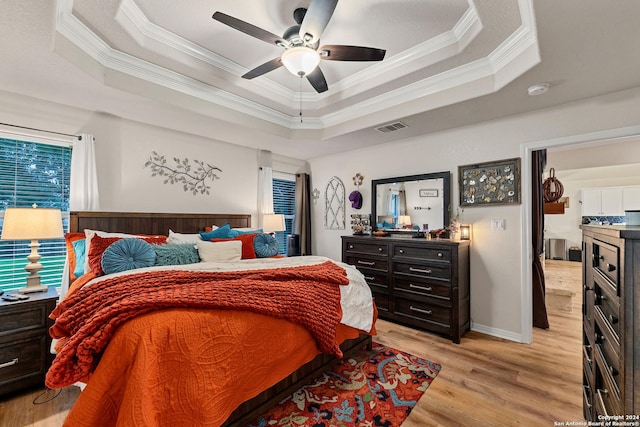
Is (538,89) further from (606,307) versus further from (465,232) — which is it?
(606,307)

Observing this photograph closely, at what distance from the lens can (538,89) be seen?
93.7 inches

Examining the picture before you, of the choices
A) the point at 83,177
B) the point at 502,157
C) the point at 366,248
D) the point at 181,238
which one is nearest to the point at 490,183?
the point at 502,157

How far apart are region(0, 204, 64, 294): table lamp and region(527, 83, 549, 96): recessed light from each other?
4.20 meters

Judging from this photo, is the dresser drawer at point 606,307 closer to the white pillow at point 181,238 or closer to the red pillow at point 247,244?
the red pillow at point 247,244

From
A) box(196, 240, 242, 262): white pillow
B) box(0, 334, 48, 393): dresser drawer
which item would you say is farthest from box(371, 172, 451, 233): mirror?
box(0, 334, 48, 393): dresser drawer

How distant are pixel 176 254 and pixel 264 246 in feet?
3.17

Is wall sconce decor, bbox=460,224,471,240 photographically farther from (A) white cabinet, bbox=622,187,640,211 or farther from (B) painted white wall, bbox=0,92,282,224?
Answer: (A) white cabinet, bbox=622,187,640,211

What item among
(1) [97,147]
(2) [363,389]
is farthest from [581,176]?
(1) [97,147]

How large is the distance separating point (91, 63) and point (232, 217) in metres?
2.28

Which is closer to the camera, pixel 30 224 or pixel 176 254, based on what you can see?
pixel 30 224

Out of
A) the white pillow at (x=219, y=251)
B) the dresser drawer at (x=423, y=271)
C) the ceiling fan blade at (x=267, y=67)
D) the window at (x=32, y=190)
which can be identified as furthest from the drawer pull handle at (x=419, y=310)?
the window at (x=32, y=190)

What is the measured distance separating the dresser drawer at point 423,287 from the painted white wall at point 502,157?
0.55 metres

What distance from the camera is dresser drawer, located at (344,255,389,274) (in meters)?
3.50

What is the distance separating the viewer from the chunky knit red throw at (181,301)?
1.21m
